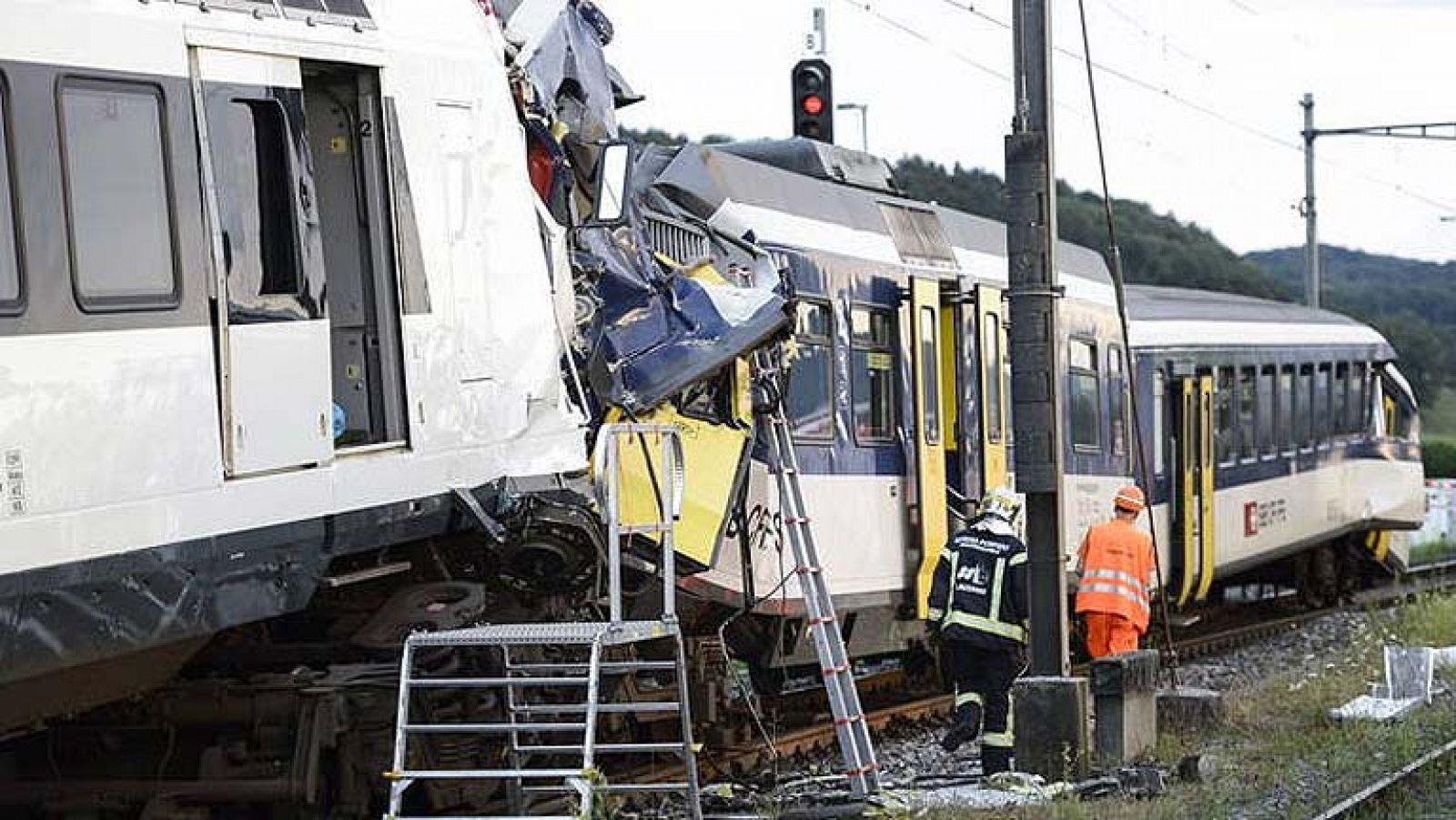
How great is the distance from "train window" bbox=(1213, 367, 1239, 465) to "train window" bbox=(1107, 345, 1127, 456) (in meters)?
2.64

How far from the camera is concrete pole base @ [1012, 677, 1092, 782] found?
1281 centimetres

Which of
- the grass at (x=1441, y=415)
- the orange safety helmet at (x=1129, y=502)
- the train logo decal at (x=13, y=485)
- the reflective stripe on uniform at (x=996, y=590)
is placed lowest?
the grass at (x=1441, y=415)

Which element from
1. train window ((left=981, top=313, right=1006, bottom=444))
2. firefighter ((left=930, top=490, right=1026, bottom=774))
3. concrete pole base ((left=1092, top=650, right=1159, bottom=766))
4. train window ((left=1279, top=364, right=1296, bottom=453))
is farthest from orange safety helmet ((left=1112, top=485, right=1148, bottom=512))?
train window ((left=1279, top=364, right=1296, bottom=453))

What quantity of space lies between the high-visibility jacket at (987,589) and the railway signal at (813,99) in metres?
6.95

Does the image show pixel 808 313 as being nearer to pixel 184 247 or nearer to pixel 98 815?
pixel 98 815

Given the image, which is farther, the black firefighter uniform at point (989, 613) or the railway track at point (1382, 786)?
the black firefighter uniform at point (989, 613)

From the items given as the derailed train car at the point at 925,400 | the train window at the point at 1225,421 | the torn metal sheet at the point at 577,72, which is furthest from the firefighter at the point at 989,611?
the train window at the point at 1225,421

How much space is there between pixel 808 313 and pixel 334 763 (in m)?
5.39

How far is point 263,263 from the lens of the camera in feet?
28.4

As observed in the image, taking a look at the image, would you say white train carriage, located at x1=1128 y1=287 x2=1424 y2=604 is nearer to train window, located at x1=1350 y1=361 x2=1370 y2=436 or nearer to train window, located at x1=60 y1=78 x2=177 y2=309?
train window, located at x1=1350 y1=361 x2=1370 y2=436

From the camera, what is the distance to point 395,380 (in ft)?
30.8

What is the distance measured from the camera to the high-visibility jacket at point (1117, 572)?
15.1 metres

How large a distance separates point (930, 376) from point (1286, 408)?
10.6m

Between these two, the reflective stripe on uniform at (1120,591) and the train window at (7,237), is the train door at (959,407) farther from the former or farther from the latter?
the train window at (7,237)
